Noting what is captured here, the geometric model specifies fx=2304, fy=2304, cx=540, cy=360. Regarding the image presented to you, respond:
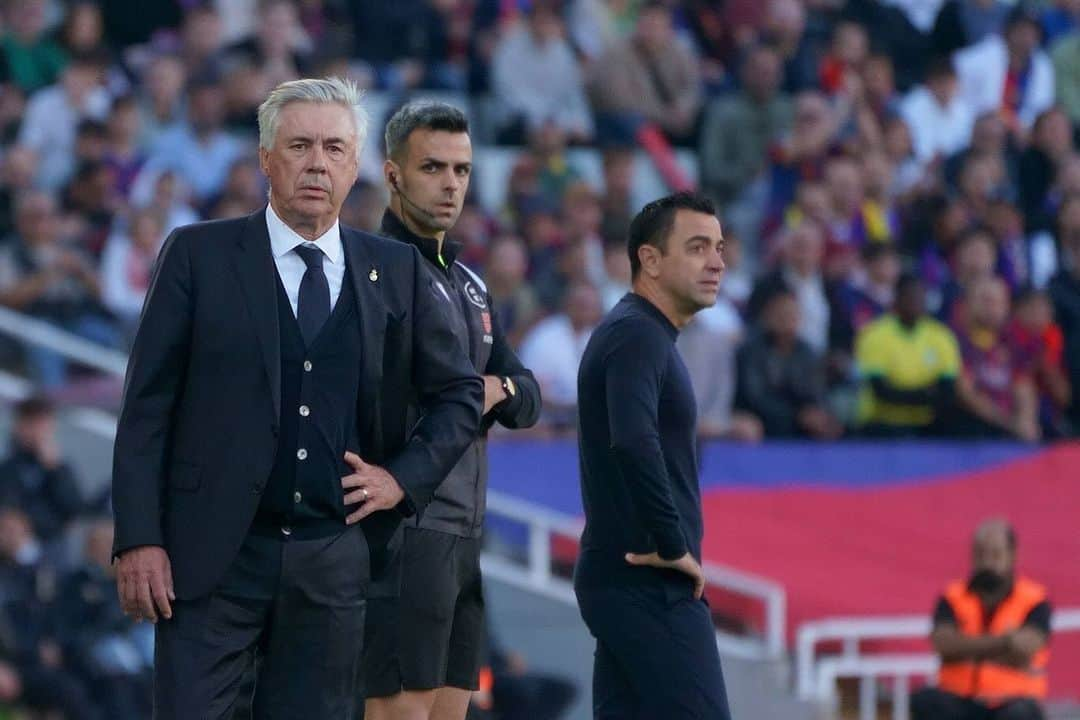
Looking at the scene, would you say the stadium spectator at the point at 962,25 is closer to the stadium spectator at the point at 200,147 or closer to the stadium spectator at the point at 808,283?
the stadium spectator at the point at 808,283

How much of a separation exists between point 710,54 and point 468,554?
36.5 ft

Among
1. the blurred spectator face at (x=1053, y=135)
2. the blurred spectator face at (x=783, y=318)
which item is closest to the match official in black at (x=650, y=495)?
the blurred spectator face at (x=783, y=318)

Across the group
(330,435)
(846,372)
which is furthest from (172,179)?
(330,435)

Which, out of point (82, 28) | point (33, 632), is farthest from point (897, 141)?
point (33, 632)

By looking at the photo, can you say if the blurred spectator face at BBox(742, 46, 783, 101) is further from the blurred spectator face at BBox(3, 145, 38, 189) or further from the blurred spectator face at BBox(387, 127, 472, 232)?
the blurred spectator face at BBox(387, 127, 472, 232)

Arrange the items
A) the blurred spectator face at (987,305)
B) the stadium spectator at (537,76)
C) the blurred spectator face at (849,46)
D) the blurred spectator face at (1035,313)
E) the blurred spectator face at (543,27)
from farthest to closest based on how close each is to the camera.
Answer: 1. the blurred spectator face at (849,46)
2. the blurred spectator face at (543,27)
3. the stadium spectator at (537,76)
4. the blurred spectator face at (1035,313)
5. the blurred spectator face at (987,305)

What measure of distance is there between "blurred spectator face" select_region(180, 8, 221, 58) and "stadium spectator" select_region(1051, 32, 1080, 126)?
24.0 ft

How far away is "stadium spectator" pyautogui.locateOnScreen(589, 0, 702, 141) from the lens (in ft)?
52.3

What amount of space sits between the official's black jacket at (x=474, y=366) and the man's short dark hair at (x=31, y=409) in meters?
4.94

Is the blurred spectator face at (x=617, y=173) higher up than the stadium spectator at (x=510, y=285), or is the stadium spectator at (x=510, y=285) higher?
the blurred spectator face at (x=617, y=173)

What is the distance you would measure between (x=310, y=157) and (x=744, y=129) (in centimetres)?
1076

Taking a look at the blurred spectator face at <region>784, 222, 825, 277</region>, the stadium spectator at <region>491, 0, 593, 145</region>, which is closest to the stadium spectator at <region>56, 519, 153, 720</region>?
the blurred spectator face at <region>784, 222, 825, 277</region>

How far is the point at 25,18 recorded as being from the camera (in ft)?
45.8

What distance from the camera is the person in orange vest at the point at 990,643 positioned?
35.1 feet
